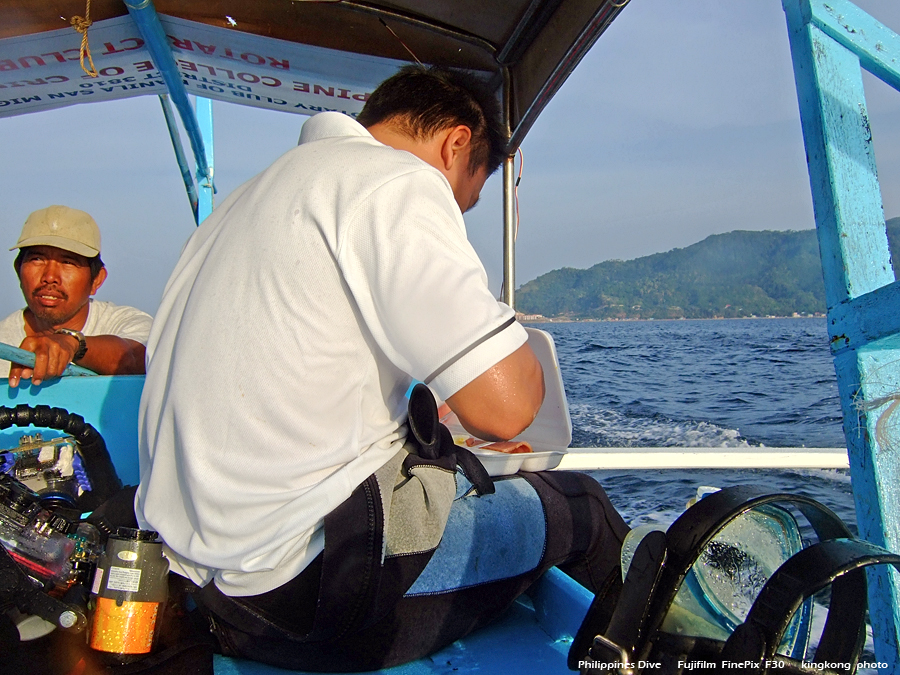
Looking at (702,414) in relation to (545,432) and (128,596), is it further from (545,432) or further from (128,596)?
(128,596)

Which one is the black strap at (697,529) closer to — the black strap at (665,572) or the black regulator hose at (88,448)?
the black strap at (665,572)

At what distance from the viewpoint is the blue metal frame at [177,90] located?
310 cm

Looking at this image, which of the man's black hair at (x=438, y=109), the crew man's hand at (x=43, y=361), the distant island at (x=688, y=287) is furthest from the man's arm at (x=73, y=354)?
the distant island at (x=688, y=287)

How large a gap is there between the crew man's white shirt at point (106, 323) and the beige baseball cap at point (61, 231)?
237 millimetres

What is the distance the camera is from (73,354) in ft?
6.10

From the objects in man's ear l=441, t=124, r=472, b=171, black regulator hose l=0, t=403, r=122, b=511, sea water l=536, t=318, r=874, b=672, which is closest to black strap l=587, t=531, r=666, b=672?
sea water l=536, t=318, r=874, b=672

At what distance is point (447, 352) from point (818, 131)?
76 centimetres

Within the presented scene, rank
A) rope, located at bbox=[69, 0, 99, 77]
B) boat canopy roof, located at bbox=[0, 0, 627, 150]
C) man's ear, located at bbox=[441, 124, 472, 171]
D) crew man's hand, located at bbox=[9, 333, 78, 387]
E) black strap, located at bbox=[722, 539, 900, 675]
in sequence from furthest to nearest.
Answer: rope, located at bbox=[69, 0, 99, 77], boat canopy roof, located at bbox=[0, 0, 627, 150], crew man's hand, located at bbox=[9, 333, 78, 387], man's ear, located at bbox=[441, 124, 472, 171], black strap, located at bbox=[722, 539, 900, 675]

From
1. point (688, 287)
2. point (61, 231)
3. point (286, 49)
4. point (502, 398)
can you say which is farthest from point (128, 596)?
point (688, 287)

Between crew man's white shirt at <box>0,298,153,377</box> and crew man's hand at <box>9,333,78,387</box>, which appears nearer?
crew man's hand at <box>9,333,78,387</box>

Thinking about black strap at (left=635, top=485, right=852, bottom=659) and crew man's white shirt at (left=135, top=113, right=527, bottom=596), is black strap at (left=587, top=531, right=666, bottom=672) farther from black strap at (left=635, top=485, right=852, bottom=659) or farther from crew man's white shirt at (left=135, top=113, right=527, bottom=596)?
crew man's white shirt at (left=135, top=113, right=527, bottom=596)

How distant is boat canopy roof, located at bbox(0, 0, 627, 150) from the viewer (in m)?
2.77

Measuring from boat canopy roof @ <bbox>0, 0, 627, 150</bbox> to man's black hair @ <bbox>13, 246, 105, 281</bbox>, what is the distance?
4.50ft

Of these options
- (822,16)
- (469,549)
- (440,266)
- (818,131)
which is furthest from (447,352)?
(822,16)
